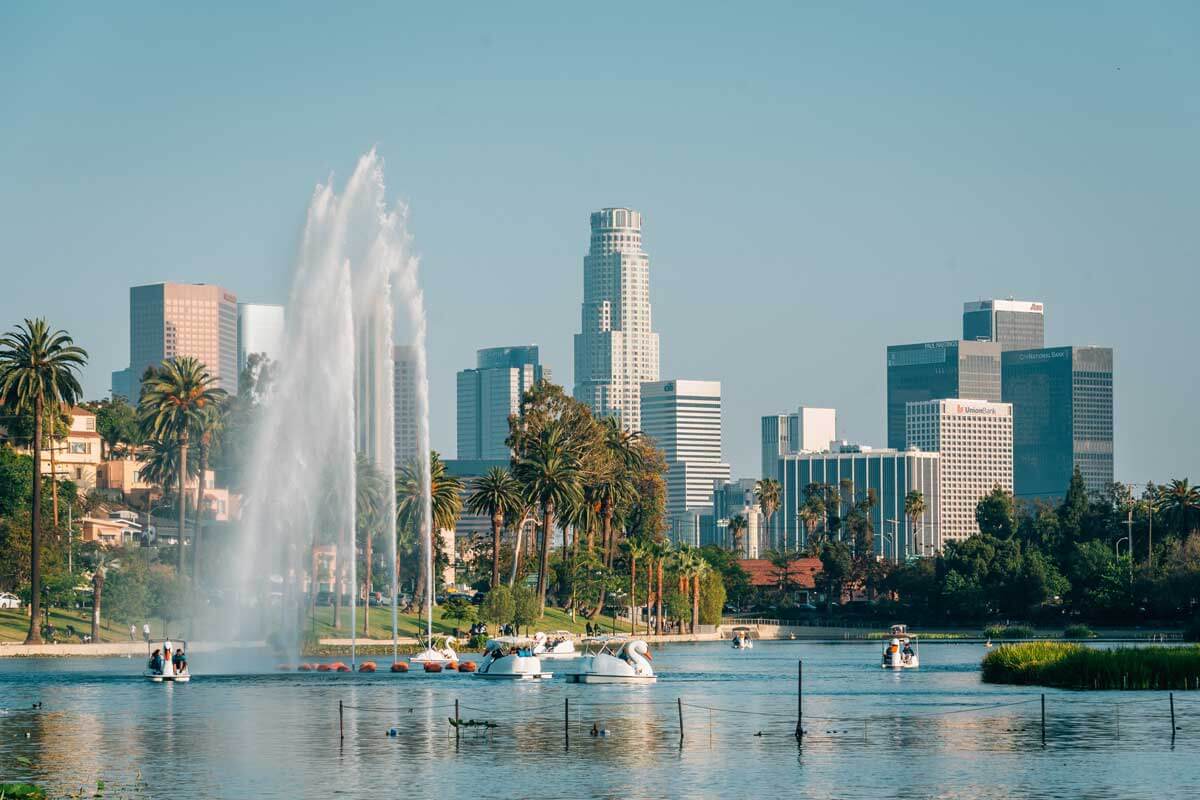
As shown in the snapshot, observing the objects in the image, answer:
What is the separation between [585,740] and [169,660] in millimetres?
36860

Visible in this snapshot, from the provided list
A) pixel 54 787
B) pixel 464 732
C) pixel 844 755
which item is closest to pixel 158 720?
pixel 464 732

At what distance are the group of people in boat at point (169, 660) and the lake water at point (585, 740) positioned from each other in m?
2.28

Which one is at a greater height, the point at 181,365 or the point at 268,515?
the point at 181,365

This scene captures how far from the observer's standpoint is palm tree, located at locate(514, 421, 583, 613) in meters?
174

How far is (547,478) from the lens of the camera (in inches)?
6836

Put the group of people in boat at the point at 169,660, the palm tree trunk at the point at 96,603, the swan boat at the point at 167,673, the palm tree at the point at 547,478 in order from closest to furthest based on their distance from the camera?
1. the swan boat at the point at 167,673
2. the group of people in boat at the point at 169,660
3. the palm tree trunk at the point at 96,603
4. the palm tree at the point at 547,478

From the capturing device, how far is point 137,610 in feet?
481

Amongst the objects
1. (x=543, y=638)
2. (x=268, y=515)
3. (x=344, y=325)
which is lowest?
(x=543, y=638)

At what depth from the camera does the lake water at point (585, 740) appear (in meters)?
51.8

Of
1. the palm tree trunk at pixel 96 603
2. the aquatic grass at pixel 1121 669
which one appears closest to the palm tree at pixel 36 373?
the palm tree trunk at pixel 96 603

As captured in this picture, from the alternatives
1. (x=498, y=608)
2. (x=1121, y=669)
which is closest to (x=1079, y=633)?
(x=498, y=608)

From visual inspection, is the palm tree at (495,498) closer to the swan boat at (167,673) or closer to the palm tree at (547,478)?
the palm tree at (547,478)

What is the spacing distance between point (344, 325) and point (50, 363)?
51.7m

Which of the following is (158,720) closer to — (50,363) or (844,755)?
(844,755)
